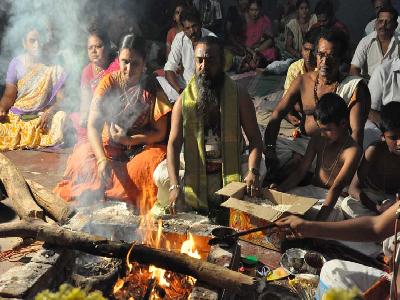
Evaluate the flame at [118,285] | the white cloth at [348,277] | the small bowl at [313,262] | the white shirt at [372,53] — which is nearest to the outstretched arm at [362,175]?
the small bowl at [313,262]

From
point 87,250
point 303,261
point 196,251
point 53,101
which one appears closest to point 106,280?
point 87,250

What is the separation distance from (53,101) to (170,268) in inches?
210

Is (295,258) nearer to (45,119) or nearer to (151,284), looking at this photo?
(151,284)

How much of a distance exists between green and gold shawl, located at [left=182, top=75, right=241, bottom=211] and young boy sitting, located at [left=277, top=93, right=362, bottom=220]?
624 millimetres

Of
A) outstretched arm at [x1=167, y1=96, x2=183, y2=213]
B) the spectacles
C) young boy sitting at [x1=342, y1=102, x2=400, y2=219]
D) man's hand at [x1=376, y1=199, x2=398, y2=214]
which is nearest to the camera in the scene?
man's hand at [x1=376, y1=199, x2=398, y2=214]

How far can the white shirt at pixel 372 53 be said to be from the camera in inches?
310

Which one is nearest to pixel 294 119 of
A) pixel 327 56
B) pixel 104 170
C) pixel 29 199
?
pixel 327 56

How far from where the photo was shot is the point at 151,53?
35.4 feet

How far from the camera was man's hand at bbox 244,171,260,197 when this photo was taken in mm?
5332

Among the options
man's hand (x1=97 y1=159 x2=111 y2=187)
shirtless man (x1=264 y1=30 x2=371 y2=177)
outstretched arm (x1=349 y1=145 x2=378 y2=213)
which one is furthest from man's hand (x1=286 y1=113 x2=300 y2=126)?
man's hand (x1=97 y1=159 x2=111 y2=187)

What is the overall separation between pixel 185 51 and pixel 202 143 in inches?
116

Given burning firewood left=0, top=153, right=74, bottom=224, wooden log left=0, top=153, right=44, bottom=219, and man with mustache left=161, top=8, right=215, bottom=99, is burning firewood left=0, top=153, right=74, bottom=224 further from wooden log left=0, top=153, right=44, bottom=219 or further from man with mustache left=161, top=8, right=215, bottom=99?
man with mustache left=161, top=8, right=215, bottom=99

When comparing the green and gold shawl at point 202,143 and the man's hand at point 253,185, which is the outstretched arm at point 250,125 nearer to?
the green and gold shawl at point 202,143

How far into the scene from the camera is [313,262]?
182 inches
